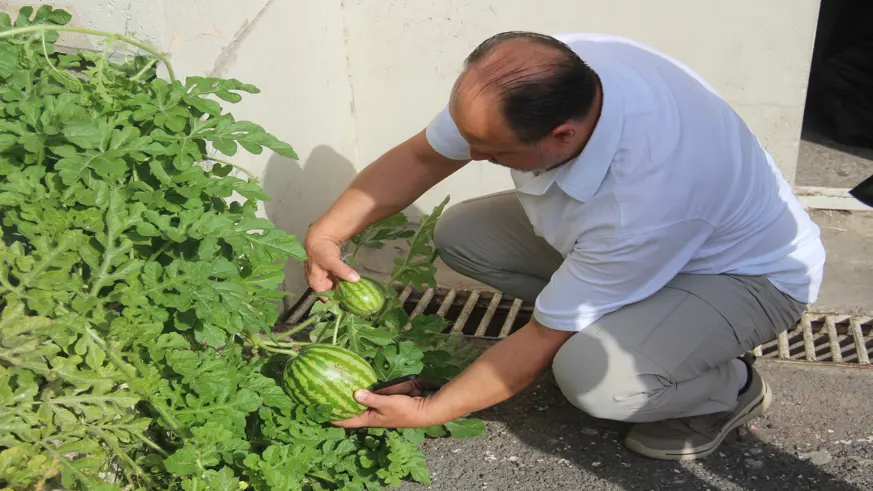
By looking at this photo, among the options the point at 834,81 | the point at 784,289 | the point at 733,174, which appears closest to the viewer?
the point at 733,174

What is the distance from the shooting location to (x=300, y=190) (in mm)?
3816

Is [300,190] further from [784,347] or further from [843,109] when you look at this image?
[843,109]

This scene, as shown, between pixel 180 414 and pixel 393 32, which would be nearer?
pixel 180 414

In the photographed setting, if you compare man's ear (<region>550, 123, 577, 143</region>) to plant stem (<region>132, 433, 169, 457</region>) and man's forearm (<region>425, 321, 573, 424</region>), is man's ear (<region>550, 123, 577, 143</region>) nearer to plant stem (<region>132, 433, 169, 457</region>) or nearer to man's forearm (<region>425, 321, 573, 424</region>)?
man's forearm (<region>425, 321, 573, 424</region>)

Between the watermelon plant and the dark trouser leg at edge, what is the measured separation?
611 mm

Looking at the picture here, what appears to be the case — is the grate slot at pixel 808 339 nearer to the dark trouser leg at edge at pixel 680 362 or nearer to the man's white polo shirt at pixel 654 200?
the dark trouser leg at edge at pixel 680 362

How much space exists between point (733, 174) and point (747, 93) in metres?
1.23

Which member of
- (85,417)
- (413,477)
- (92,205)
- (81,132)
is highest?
(81,132)

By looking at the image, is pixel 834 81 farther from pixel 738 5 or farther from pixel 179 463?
pixel 179 463

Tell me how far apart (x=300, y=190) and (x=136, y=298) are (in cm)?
151

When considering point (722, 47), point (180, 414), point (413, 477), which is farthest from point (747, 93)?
point (180, 414)

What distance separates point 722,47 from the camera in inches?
143

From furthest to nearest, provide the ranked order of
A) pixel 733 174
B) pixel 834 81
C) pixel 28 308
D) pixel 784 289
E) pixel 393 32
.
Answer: pixel 834 81
pixel 393 32
pixel 784 289
pixel 733 174
pixel 28 308

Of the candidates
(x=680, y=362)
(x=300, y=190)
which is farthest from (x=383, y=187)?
(x=680, y=362)
